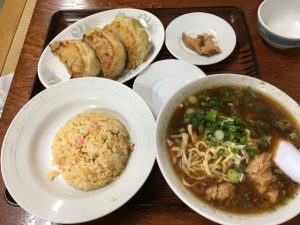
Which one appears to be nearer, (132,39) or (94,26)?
(132,39)

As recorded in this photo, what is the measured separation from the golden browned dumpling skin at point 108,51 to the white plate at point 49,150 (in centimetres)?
19

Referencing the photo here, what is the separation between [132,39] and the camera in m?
2.07

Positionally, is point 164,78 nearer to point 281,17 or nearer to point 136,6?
point 136,6

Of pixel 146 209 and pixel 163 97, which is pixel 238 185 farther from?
pixel 163 97

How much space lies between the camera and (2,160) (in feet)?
4.98

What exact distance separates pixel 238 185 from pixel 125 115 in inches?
Result: 28.4

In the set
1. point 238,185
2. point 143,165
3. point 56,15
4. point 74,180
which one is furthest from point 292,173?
point 56,15

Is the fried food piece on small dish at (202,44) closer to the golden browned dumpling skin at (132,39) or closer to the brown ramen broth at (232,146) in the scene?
the golden browned dumpling skin at (132,39)

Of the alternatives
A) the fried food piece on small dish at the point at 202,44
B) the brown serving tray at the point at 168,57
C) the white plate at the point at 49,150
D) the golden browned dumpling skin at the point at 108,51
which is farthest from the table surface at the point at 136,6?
the golden browned dumpling skin at the point at 108,51

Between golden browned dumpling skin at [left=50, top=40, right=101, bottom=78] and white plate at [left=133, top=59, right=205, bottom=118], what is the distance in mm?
297

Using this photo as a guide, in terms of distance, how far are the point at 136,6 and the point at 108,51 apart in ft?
2.26

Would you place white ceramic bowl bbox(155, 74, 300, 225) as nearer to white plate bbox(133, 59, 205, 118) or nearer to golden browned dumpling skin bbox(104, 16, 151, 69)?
white plate bbox(133, 59, 205, 118)

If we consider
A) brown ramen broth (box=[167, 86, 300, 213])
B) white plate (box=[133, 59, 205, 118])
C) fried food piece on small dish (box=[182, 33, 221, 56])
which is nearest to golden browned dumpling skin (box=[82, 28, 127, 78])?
white plate (box=[133, 59, 205, 118])

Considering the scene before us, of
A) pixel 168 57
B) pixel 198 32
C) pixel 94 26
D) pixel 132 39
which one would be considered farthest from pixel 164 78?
pixel 94 26
